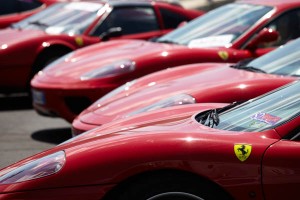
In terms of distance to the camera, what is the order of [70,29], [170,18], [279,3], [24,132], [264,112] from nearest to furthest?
1. [264,112]
2. [24,132]
3. [279,3]
4. [70,29]
5. [170,18]

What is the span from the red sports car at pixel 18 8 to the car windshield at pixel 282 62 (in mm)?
7173

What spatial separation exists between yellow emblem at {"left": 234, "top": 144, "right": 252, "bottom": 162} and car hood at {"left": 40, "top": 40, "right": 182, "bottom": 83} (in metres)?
4.74

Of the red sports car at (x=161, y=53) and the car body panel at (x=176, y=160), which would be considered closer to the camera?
the car body panel at (x=176, y=160)

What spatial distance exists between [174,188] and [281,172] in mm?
492

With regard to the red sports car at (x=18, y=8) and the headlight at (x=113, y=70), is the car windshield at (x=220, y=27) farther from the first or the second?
the red sports car at (x=18, y=8)

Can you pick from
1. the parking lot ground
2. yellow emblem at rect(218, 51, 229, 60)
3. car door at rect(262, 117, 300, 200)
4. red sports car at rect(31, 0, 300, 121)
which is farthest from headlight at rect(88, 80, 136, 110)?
car door at rect(262, 117, 300, 200)

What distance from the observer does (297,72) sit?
23.6 ft

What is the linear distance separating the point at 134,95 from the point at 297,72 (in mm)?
1329

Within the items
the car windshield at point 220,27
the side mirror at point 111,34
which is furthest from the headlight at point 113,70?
the side mirror at point 111,34

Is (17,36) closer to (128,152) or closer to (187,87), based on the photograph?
(187,87)

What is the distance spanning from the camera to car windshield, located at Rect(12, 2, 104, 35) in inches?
467

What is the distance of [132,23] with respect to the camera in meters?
12.3

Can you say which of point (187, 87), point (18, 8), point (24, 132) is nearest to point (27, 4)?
point (18, 8)

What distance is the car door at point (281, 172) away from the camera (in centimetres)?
423
